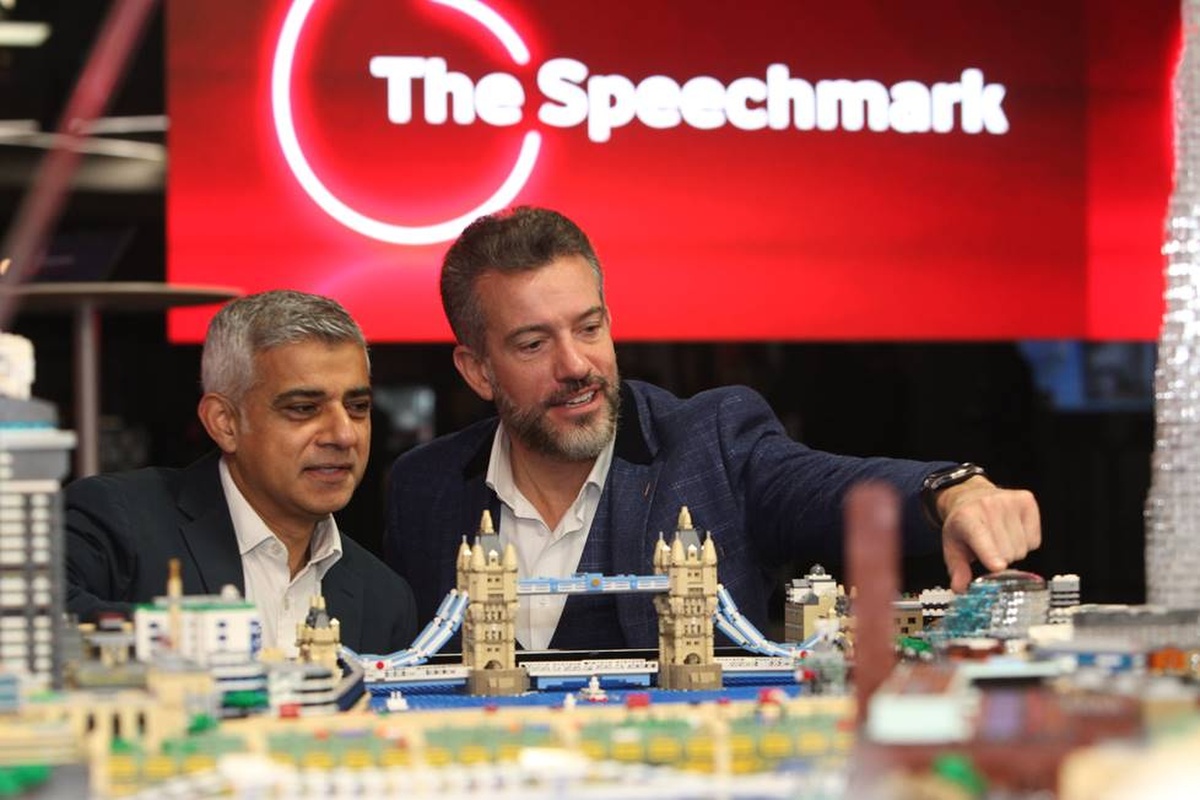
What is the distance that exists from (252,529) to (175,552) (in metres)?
0.46

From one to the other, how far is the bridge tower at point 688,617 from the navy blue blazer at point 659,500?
2.75ft

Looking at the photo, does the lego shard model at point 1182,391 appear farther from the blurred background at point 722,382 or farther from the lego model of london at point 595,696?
the blurred background at point 722,382

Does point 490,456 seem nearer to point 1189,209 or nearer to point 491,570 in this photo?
point 491,570

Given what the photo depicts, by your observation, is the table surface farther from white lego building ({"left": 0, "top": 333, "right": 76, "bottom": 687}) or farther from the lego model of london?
white lego building ({"left": 0, "top": 333, "right": 76, "bottom": 687})

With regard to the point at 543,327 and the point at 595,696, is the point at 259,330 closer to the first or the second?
the point at 543,327

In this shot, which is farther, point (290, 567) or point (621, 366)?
point (621, 366)

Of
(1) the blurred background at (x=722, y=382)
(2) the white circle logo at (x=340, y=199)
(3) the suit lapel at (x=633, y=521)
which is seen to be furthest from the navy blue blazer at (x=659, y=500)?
(2) the white circle logo at (x=340, y=199)

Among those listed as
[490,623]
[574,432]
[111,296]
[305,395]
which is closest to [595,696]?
[490,623]

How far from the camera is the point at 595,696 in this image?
8.45 metres

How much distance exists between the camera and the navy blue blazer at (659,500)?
10.2 metres

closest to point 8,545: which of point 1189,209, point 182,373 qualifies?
point 1189,209

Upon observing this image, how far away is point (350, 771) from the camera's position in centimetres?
572

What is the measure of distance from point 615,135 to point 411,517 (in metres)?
4.93

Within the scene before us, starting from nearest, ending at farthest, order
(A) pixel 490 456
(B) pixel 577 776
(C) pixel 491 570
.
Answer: (B) pixel 577 776 < (C) pixel 491 570 < (A) pixel 490 456
